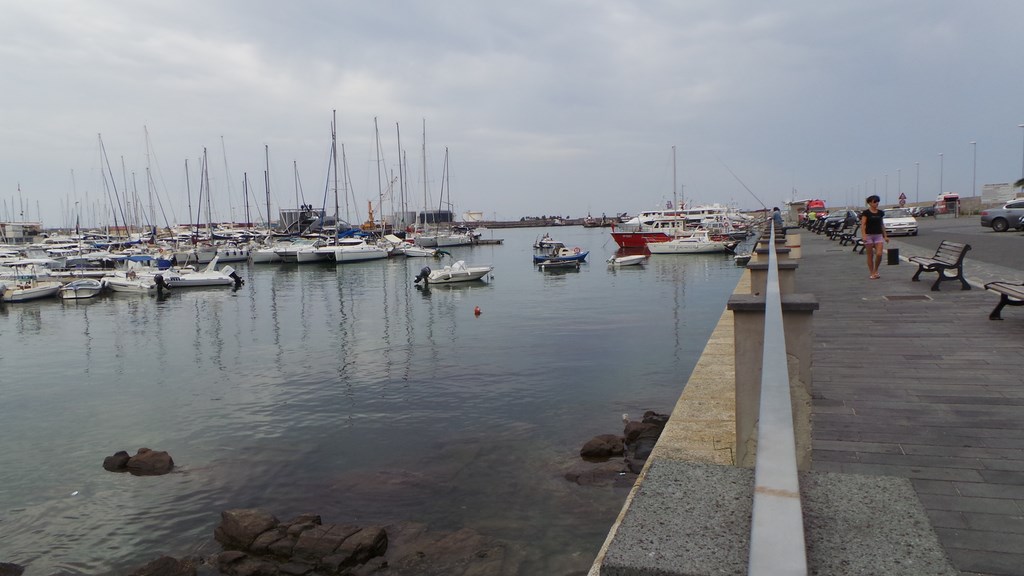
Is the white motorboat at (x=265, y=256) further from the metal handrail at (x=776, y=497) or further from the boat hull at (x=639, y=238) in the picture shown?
the metal handrail at (x=776, y=497)

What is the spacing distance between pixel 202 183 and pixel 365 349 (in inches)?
2579

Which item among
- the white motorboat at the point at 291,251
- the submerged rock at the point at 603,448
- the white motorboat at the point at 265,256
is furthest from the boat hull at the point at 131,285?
the submerged rock at the point at 603,448

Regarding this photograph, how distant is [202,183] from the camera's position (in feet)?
255

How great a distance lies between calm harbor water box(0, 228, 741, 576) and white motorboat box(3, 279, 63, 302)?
927 centimetres

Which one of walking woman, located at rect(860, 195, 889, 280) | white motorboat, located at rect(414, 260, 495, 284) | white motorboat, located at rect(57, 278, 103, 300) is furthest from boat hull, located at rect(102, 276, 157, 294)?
walking woman, located at rect(860, 195, 889, 280)

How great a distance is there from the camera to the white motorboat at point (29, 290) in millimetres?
39031

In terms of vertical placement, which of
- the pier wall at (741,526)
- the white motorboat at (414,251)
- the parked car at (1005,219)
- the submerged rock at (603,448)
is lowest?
the submerged rock at (603,448)

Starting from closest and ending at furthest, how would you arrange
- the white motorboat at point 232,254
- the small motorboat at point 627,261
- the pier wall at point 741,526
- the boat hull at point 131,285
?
the pier wall at point 741,526 < the boat hull at point 131,285 < the small motorboat at point 627,261 < the white motorboat at point 232,254

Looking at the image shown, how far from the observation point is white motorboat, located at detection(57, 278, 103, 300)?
40281 millimetres

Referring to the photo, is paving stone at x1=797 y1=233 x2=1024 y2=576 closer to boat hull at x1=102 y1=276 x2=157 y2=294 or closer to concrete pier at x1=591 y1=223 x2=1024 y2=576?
concrete pier at x1=591 y1=223 x2=1024 y2=576

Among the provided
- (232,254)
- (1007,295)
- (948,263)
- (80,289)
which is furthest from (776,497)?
(232,254)

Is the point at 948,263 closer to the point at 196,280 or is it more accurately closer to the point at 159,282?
the point at 159,282

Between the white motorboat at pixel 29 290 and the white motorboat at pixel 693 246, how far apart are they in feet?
150

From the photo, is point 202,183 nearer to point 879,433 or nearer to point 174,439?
point 174,439
